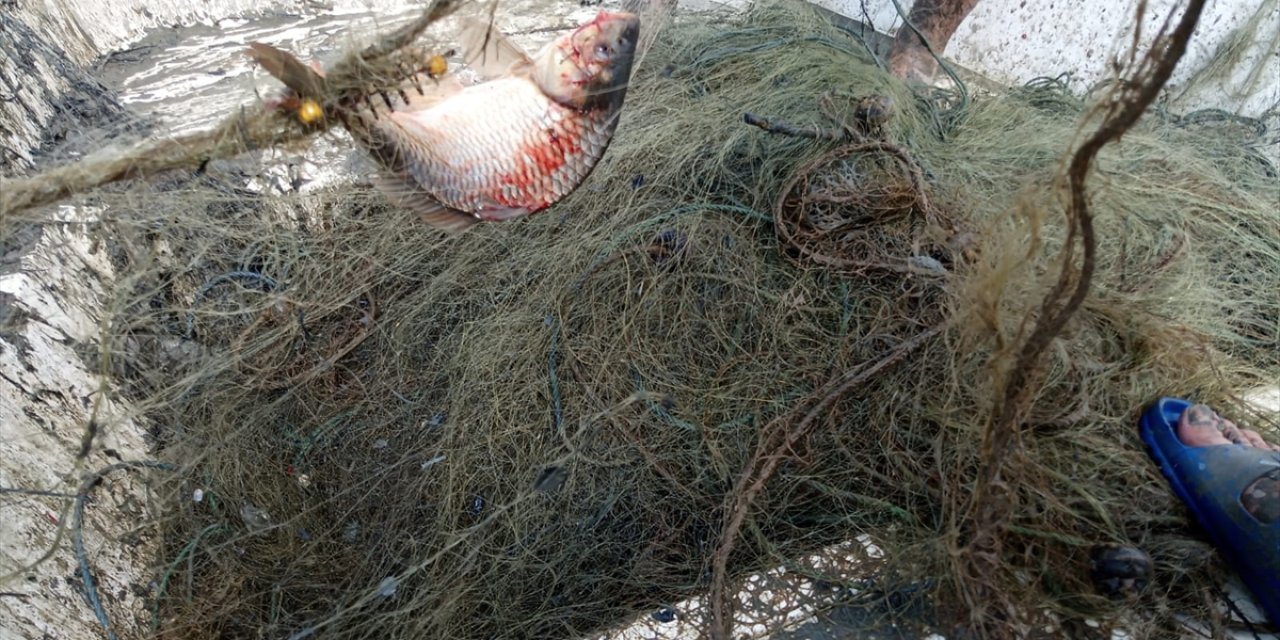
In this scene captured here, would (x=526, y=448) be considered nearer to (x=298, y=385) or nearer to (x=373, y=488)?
(x=373, y=488)

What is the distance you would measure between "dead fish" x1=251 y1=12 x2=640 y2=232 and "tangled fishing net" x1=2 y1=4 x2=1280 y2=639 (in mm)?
709

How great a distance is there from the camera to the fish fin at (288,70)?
1157 millimetres

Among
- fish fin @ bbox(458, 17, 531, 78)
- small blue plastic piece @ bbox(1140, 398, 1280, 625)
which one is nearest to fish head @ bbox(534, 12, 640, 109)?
fish fin @ bbox(458, 17, 531, 78)

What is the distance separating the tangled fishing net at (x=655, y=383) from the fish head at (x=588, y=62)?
2.82 ft

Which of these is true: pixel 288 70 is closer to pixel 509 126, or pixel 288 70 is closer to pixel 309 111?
pixel 309 111

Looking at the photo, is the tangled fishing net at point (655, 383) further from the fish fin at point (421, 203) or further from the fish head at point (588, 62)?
the fish head at point (588, 62)

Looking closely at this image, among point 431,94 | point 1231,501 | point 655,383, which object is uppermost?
point 431,94

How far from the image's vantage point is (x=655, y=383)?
2.17 meters

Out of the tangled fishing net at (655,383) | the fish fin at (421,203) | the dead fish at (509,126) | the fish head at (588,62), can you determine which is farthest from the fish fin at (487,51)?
the tangled fishing net at (655,383)

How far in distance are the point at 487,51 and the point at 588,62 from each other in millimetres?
258

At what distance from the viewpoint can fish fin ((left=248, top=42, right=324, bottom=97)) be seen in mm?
1157

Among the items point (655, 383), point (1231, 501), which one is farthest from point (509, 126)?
point (1231, 501)

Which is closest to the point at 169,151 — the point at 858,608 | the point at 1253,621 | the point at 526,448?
the point at 526,448

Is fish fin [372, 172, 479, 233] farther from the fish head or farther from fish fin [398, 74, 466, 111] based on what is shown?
the fish head
